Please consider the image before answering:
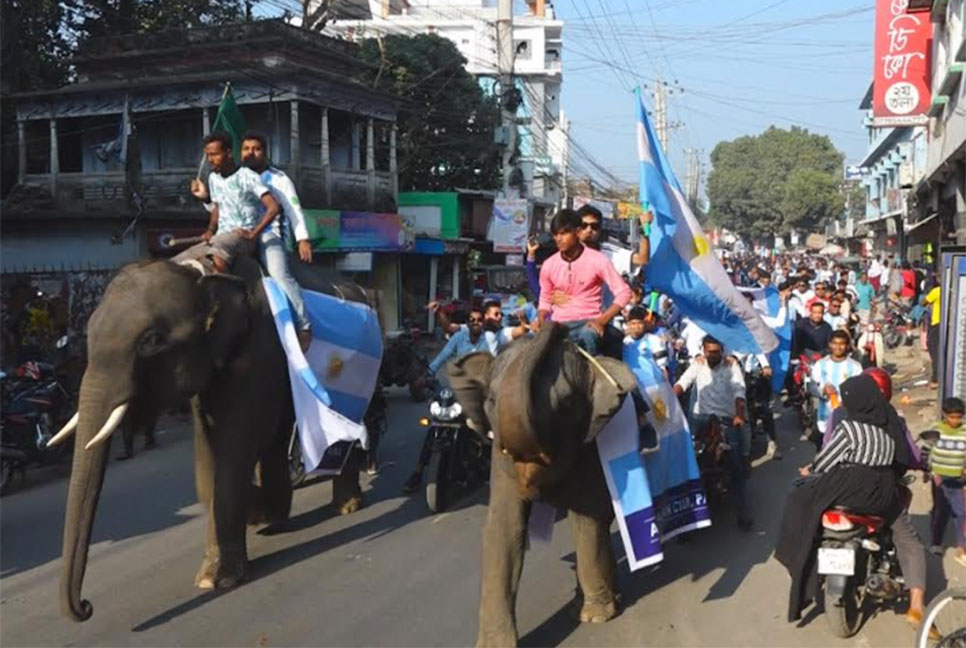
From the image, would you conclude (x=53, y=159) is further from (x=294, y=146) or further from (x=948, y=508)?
(x=948, y=508)

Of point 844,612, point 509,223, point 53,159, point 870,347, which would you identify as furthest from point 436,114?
point 844,612

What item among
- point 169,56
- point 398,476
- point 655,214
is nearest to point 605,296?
point 655,214

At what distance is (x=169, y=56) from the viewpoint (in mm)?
24734

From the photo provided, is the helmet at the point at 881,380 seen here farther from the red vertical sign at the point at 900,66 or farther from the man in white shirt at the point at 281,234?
the red vertical sign at the point at 900,66

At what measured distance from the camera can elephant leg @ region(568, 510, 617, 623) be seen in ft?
20.1

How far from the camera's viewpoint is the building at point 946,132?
1614cm

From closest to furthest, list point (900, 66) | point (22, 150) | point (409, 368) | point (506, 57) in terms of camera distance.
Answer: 1. point (409, 368)
2. point (900, 66)
3. point (22, 150)
4. point (506, 57)

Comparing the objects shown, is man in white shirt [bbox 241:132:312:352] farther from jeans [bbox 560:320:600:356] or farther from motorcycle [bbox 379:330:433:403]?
motorcycle [bbox 379:330:433:403]

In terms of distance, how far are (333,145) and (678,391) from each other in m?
20.0

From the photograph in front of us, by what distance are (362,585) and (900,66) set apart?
18433mm

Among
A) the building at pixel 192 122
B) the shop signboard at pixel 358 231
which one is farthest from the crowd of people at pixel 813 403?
the building at pixel 192 122

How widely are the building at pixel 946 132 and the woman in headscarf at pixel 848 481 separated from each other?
10454mm

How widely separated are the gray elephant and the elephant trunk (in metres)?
1.94

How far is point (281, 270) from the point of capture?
7715 mm
